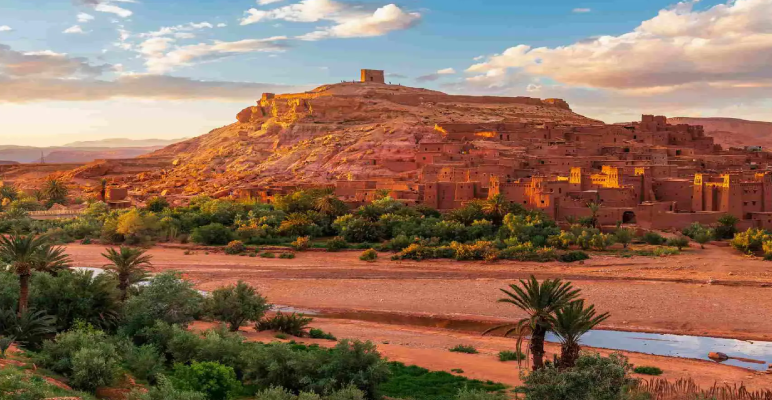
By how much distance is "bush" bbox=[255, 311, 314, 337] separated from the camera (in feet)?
54.9

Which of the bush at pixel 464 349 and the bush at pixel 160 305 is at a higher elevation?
the bush at pixel 160 305

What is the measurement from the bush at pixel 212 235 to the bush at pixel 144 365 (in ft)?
71.3

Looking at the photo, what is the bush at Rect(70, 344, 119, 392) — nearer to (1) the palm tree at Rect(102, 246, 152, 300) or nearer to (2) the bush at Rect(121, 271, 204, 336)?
(2) the bush at Rect(121, 271, 204, 336)

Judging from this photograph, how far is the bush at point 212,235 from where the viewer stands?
1321 inches

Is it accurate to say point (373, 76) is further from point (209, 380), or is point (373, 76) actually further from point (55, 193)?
point (209, 380)

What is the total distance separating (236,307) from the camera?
16.9m

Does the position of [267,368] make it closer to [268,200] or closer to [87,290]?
[87,290]

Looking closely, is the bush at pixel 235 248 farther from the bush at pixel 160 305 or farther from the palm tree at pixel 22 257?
the palm tree at pixel 22 257

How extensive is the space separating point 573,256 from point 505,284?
5207mm

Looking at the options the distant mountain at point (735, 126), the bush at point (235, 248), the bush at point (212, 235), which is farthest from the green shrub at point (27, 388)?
the distant mountain at point (735, 126)

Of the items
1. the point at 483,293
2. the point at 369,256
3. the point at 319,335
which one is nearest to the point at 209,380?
the point at 319,335

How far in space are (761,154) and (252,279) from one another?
3562cm

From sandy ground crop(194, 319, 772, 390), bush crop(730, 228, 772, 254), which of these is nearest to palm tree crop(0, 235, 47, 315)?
sandy ground crop(194, 319, 772, 390)

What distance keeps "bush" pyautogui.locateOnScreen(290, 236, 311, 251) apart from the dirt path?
41.6 inches
